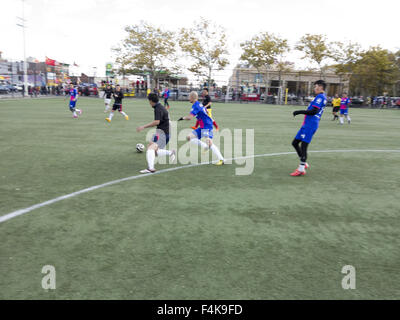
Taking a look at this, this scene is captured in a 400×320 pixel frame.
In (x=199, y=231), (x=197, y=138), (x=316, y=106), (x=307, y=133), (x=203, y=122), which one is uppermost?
(x=316, y=106)

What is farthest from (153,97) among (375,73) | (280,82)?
(375,73)

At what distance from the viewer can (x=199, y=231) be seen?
411 centimetres

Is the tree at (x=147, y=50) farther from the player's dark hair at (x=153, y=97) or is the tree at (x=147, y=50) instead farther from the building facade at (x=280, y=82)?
the player's dark hair at (x=153, y=97)

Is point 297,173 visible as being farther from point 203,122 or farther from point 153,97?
point 153,97

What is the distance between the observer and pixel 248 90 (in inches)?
1954

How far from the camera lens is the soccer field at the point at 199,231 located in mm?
2971

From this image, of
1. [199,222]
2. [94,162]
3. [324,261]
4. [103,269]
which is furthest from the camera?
[94,162]

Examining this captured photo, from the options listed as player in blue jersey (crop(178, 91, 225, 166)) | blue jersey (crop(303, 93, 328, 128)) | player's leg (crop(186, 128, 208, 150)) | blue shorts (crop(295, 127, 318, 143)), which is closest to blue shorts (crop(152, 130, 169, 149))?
player in blue jersey (crop(178, 91, 225, 166))

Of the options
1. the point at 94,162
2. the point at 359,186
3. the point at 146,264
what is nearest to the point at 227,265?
the point at 146,264

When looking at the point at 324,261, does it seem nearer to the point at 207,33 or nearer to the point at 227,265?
the point at 227,265

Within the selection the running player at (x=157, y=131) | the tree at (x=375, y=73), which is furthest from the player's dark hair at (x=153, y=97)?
the tree at (x=375, y=73)

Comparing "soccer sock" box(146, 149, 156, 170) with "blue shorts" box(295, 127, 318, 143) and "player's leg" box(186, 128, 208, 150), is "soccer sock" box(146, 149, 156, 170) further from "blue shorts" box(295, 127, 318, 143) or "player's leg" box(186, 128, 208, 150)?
"blue shorts" box(295, 127, 318, 143)

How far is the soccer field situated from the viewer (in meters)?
2.97

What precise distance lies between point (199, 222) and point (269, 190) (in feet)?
6.82
